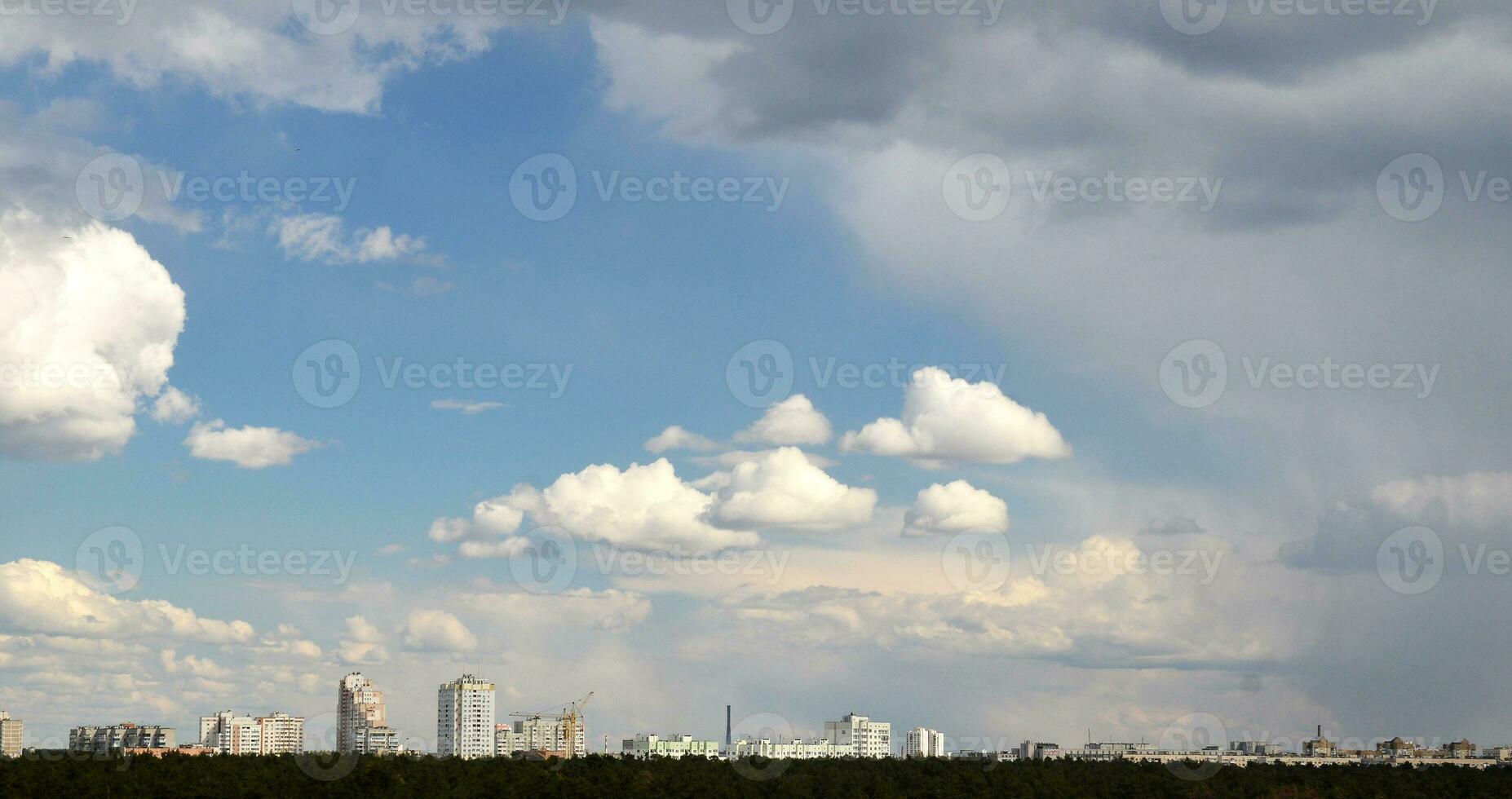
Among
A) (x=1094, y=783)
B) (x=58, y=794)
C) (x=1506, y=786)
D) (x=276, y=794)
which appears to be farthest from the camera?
(x=1094, y=783)

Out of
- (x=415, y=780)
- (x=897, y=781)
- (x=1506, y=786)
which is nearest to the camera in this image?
(x=415, y=780)

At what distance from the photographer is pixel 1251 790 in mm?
161875

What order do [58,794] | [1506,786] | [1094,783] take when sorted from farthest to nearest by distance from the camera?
[1094,783] → [1506,786] → [58,794]

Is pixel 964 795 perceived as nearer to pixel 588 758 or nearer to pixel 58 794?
pixel 588 758

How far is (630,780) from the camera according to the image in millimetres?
150625

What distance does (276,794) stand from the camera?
437 feet

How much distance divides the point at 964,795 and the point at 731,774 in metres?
29.5

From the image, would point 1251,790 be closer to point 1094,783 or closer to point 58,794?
point 1094,783

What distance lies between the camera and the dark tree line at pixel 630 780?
13312 cm

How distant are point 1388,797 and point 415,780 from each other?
4013 inches

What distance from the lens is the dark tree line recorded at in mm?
133125

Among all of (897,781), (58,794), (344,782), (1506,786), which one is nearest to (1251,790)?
(1506,786)

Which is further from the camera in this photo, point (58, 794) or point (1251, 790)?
point (1251, 790)

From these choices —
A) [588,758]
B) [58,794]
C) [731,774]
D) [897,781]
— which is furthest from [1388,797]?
[58,794]
